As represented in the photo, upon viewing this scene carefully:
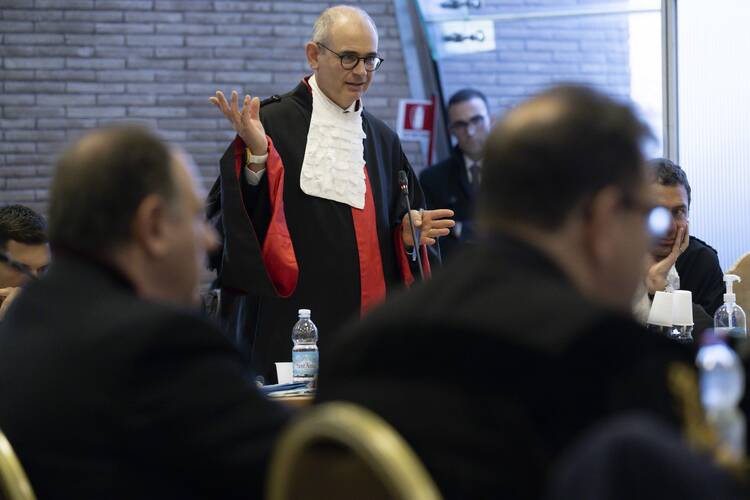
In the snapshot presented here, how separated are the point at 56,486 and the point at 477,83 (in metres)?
7.12

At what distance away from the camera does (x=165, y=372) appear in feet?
4.33

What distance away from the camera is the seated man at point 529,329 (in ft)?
3.68

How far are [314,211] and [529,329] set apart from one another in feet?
9.73

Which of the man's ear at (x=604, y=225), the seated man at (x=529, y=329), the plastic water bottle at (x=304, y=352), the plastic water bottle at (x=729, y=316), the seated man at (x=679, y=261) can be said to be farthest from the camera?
the seated man at (x=679, y=261)

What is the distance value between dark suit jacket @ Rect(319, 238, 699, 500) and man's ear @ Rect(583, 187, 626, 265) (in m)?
0.08

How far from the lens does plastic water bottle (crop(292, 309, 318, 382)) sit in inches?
127

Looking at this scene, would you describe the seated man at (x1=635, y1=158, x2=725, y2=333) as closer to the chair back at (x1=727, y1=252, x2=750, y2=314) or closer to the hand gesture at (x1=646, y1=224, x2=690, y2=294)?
the hand gesture at (x1=646, y1=224, x2=690, y2=294)

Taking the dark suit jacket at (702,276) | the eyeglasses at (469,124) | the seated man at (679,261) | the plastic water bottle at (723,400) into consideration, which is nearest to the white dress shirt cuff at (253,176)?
the seated man at (679,261)

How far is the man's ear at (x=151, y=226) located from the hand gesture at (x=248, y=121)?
2200mm

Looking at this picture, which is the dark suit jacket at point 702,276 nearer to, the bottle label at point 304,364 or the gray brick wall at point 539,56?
the bottle label at point 304,364

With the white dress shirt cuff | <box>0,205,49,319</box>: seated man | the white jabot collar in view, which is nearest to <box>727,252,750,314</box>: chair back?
the white jabot collar

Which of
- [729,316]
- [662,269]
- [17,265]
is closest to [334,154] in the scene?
[662,269]

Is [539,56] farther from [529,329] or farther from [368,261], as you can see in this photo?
[529,329]

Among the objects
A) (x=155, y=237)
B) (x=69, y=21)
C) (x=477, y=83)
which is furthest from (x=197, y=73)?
(x=155, y=237)
